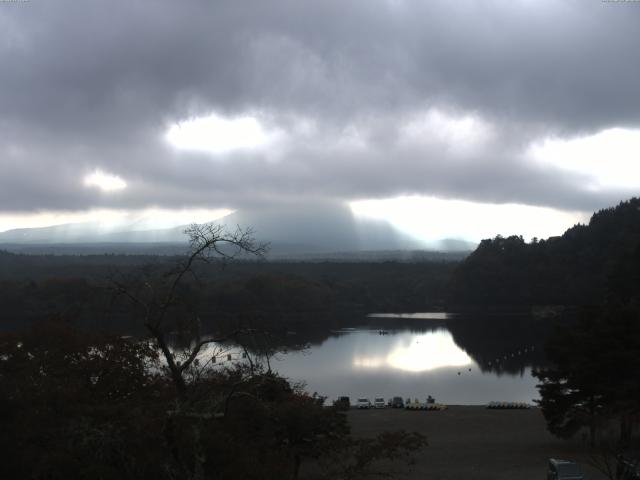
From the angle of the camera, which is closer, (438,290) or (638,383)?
(638,383)

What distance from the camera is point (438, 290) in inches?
2928

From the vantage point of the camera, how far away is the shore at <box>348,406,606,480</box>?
11.7 m

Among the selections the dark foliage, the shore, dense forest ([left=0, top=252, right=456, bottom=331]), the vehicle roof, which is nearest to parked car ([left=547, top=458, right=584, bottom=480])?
the vehicle roof

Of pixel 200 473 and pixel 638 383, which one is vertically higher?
pixel 200 473

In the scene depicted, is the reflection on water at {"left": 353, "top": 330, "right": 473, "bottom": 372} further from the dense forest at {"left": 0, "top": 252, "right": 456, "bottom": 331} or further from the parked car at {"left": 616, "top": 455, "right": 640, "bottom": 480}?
the parked car at {"left": 616, "top": 455, "right": 640, "bottom": 480}

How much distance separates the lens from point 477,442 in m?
14.6

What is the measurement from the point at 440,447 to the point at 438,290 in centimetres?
6122

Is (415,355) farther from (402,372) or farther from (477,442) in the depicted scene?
(477,442)

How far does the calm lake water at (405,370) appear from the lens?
2475cm

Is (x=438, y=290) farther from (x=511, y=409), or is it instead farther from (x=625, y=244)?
(x=511, y=409)

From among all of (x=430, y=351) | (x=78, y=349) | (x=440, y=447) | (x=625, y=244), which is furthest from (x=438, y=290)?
(x=78, y=349)

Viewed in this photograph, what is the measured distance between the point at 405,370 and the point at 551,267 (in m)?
Result: 40.1

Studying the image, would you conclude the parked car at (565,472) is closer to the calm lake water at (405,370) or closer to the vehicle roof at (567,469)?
the vehicle roof at (567,469)

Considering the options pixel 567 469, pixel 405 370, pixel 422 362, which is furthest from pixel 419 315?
pixel 567 469
